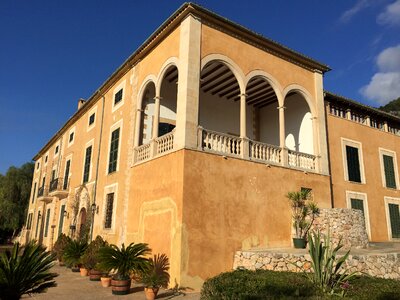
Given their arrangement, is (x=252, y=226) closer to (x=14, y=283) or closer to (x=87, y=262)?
(x=87, y=262)

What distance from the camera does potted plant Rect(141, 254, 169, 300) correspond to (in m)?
8.44

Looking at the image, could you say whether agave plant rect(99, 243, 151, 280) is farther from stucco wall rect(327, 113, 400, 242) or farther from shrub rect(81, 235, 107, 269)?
stucco wall rect(327, 113, 400, 242)

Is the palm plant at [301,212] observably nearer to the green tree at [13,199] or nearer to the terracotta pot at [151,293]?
the terracotta pot at [151,293]

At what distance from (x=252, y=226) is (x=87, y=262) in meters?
6.20

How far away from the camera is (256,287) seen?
6.48 metres

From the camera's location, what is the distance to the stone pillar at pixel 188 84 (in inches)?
399

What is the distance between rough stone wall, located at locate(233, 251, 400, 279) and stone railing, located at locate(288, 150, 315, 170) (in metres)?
4.29

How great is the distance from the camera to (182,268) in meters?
9.05

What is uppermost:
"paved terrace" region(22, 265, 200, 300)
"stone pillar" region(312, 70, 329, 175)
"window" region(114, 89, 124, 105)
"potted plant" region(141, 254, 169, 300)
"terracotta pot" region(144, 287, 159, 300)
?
"window" region(114, 89, 124, 105)

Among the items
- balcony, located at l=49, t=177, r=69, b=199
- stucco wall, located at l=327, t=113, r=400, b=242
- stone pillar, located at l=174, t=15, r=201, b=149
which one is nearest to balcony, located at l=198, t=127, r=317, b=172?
stone pillar, located at l=174, t=15, r=201, b=149

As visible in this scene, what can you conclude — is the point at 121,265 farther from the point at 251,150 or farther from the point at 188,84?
the point at 188,84

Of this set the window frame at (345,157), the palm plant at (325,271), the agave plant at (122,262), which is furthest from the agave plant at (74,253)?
the window frame at (345,157)

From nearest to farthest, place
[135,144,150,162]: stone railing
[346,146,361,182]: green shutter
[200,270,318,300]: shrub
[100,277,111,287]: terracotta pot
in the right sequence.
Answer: [200,270,318,300]: shrub
[100,277,111,287]: terracotta pot
[135,144,150,162]: stone railing
[346,146,361,182]: green shutter

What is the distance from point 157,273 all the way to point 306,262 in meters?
4.14
